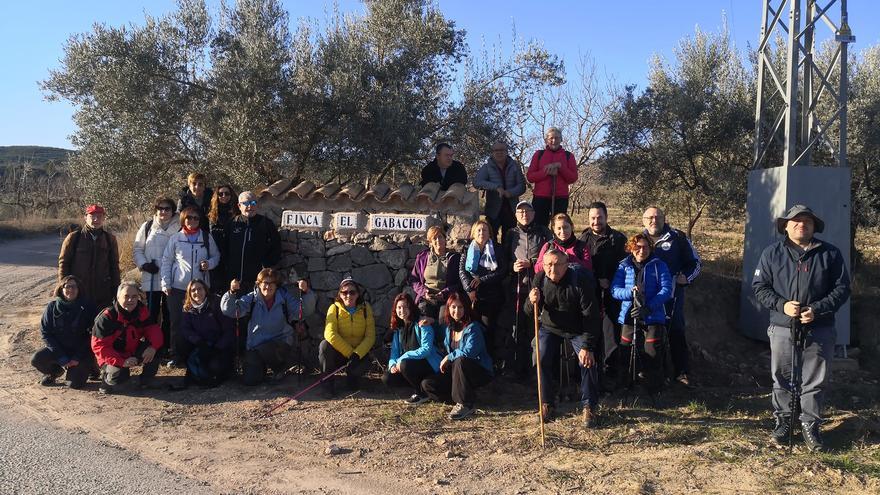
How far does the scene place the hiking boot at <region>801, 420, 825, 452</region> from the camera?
15.2ft

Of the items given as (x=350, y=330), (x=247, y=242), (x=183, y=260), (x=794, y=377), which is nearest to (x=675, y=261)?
(x=794, y=377)

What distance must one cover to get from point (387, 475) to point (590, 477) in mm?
1391

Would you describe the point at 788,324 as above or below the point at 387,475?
above

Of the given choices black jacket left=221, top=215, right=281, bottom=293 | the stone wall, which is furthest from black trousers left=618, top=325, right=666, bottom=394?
black jacket left=221, top=215, right=281, bottom=293

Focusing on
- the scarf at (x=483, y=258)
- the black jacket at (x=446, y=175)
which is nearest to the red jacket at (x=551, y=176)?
the black jacket at (x=446, y=175)

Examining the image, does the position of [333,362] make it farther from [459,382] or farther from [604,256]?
[604,256]

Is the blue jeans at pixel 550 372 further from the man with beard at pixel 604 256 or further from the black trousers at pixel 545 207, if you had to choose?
the black trousers at pixel 545 207

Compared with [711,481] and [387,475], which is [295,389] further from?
[711,481]

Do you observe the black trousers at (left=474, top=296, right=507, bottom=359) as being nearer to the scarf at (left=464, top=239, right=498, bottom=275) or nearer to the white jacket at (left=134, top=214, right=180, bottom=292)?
the scarf at (left=464, top=239, right=498, bottom=275)

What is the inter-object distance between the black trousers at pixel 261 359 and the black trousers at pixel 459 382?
1.67 metres

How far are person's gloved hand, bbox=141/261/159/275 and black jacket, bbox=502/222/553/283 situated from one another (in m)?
3.91

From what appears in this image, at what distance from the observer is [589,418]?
5.20m

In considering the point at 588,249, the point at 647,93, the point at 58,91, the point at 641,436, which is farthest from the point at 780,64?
the point at 58,91

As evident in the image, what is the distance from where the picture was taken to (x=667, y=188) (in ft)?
36.7
